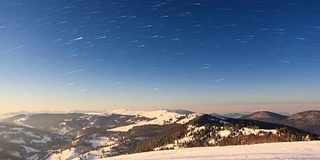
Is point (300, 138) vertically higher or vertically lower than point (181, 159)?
lower

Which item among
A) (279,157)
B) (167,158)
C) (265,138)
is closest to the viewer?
(279,157)

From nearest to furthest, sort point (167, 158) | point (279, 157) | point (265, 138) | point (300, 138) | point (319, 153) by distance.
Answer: point (279, 157) < point (319, 153) < point (167, 158) < point (300, 138) < point (265, 138)

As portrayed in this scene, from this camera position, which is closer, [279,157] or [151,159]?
[279,157]

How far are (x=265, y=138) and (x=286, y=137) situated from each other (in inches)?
516

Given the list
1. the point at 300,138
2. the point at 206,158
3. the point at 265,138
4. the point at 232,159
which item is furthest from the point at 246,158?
the point at 265,138

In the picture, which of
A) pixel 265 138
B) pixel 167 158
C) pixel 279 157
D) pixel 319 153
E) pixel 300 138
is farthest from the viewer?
pixel 265 138

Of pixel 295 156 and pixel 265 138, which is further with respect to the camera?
pixel 265 138

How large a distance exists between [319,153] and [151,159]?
20140 mm

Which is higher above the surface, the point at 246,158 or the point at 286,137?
the point at 246,158

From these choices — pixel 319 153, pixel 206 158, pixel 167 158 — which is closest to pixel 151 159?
pixel 167 158

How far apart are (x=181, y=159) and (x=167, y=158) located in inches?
99.2

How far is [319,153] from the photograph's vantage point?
121ft

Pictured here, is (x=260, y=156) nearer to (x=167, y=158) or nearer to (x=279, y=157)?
(x=279, y=157)

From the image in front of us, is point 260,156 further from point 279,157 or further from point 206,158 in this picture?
point 206,158
